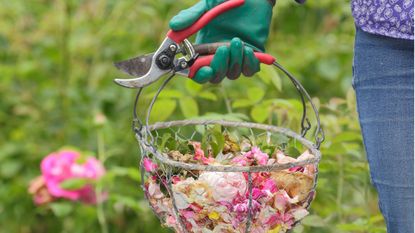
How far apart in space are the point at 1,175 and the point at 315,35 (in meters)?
1.26

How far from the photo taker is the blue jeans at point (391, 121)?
1.45 meters

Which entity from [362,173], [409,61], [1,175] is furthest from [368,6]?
[1,175]

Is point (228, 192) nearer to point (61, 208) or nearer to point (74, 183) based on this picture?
point (74, 183)

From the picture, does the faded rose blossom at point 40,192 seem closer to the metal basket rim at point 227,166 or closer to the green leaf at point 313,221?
the green leaf at point 313,221

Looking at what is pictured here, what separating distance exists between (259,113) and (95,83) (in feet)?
4.56

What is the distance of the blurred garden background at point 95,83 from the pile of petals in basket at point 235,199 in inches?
43.8

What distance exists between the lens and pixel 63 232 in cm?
299

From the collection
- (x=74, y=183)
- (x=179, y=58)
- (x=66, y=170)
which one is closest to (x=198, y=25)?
(x=179, y=58)

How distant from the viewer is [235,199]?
4.56 feet

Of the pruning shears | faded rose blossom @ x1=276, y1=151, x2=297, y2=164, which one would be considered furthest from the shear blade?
faded rose blossom @ x1=276, y1=151, x2=297, y2=164

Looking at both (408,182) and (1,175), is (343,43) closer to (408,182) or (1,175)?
(1,175)

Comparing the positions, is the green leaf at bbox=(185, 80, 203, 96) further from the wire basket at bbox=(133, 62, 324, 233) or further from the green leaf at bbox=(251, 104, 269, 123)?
the wire basket at bbox=(133, 62, 324, 233)

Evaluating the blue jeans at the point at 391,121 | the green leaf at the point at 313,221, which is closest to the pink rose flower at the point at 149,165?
the blue jeans at the point at 391,121

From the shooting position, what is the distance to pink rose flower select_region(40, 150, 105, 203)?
2.64 meters
